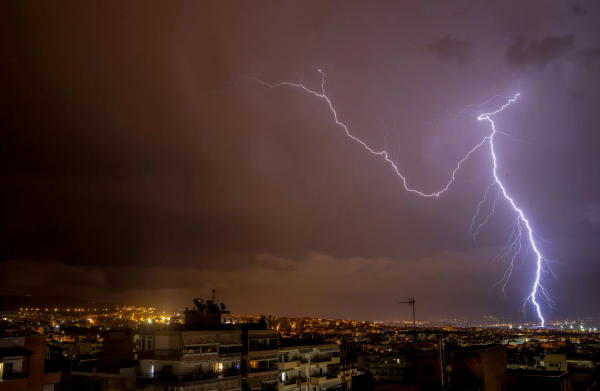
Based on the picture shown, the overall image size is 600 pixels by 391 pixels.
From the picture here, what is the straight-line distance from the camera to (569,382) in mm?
14180

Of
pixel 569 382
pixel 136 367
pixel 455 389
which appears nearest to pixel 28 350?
pixel 136 367

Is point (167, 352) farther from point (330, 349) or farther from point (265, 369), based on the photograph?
point (330, 349)

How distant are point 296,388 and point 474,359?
2003 cm

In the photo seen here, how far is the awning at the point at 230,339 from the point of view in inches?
958

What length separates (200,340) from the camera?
22969 mm

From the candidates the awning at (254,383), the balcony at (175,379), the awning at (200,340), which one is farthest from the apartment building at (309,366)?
the balcony at (175,379)

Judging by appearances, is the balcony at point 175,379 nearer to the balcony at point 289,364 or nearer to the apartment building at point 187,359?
the apartment building at point 187,359

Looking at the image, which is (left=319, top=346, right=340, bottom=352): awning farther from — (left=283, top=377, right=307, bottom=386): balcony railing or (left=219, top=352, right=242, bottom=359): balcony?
(left=219, top=352, right=242, bottom=359): balcony

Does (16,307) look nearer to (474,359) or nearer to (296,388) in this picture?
(296,388)

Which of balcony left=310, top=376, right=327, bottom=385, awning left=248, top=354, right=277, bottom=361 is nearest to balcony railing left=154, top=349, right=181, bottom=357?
awning left=248, top=354, right=277, bottom=361

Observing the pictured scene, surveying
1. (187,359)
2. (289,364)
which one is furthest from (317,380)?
(187,359)

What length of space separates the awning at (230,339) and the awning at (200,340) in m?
0.51

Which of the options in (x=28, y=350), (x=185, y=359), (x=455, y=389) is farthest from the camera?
(x=185, y=359)

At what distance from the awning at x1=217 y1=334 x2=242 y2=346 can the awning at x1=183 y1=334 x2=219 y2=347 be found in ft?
1.68
